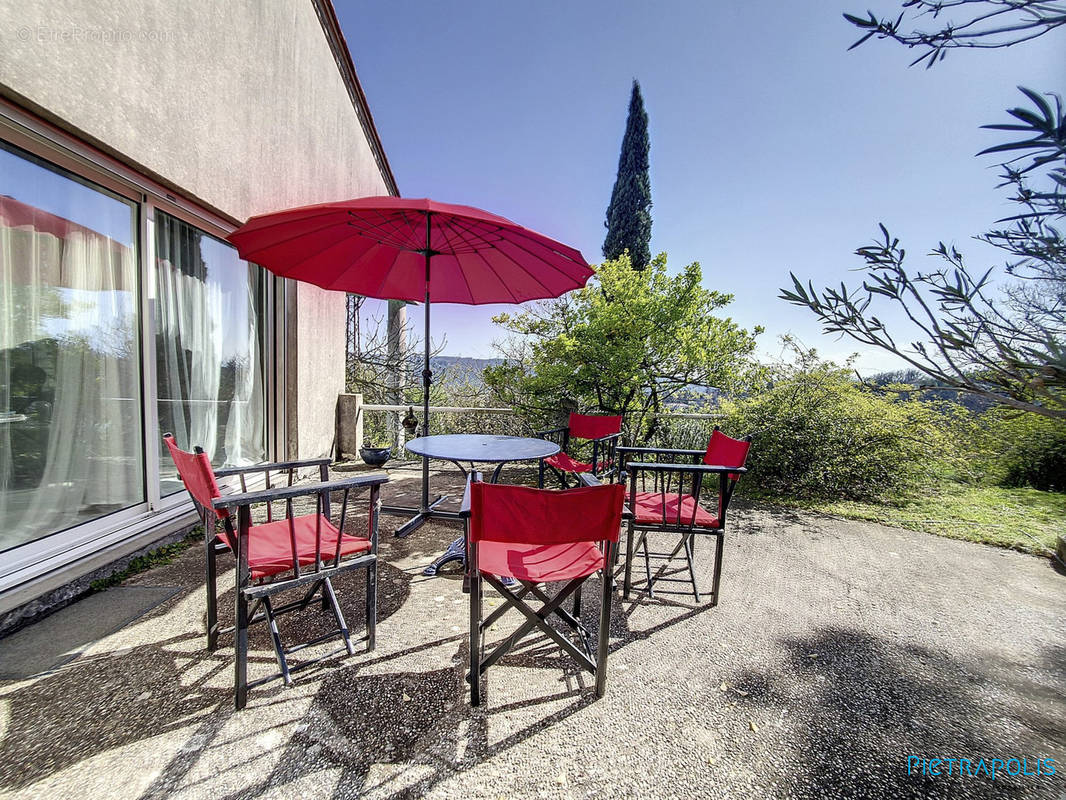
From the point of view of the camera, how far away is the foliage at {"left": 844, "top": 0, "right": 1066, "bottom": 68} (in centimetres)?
73

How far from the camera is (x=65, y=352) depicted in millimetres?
2420

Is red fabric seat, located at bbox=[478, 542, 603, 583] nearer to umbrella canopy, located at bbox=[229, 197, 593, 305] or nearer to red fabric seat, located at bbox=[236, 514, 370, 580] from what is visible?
red fabric seat, located at bbox=[236, 514, 370, 580]

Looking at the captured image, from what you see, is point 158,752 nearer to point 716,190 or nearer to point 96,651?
point 96,651

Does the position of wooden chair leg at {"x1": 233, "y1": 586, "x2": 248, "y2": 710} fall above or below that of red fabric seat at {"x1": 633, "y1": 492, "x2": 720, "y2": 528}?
below

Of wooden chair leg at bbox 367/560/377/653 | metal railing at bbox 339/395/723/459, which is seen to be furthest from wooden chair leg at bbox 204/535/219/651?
metal railing at bbox 339/395/723/459

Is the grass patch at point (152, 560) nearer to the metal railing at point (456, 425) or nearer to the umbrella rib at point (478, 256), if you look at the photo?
the metal railing at point (456, 425)

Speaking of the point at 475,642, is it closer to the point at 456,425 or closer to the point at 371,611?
the point at 371,611

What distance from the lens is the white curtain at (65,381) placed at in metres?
2.15

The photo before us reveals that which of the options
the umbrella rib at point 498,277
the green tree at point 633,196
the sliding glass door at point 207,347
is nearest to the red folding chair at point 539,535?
the umbrella rib at point 498,277

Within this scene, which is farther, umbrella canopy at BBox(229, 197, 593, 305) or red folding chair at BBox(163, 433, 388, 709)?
umbrella canopy at BBox(229, 197, 593, 305)

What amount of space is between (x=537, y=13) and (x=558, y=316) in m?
4.25

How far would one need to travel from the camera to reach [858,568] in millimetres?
3215

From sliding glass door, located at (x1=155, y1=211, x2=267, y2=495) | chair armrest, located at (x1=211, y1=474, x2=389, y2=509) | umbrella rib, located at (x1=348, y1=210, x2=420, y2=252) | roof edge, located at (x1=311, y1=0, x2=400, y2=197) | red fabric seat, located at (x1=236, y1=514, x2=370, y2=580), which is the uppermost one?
roof edge, located at (x1=311, y1=0, x2=400, y2=197)

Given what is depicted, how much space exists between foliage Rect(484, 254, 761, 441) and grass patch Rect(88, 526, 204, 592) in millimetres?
3819
